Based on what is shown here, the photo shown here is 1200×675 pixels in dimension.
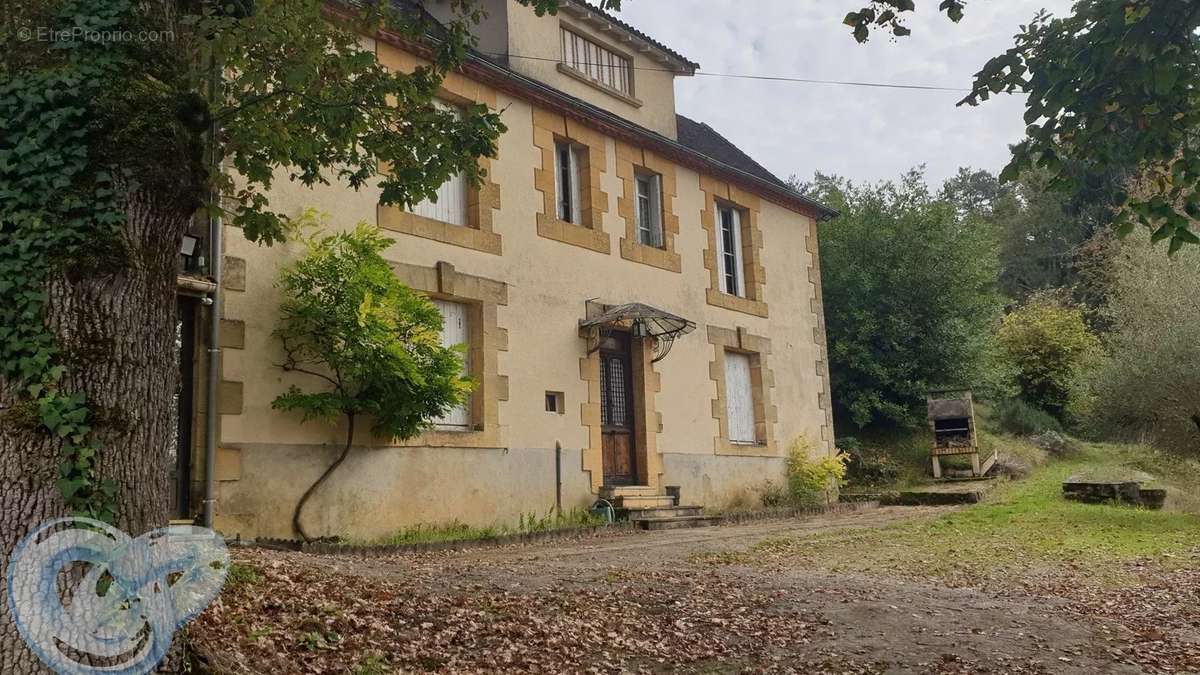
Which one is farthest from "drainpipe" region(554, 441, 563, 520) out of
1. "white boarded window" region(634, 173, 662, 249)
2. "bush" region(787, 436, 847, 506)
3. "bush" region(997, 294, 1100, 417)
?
"bush" region(997, 294, 1100, 417)

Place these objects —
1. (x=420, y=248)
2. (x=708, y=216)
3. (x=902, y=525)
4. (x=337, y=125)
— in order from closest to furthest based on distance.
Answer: (x=337, y=125) < (x=420, y=248) < (x=902, y=525) < (x=708, y=216)

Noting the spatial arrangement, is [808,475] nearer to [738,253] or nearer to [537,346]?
[738,253]

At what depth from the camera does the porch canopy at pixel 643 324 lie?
462 inches

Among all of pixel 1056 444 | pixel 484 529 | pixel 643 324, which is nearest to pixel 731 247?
pixel 643 324

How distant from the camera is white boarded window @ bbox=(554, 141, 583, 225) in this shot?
478 inches

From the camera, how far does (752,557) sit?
27.3ft

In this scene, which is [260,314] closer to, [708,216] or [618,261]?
[618,261]

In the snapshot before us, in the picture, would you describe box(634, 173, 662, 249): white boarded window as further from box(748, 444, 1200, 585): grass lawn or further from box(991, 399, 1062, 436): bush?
box(991, 399, 1062, 436): bush

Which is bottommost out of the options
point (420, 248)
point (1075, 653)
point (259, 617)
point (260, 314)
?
point (1075, 653)

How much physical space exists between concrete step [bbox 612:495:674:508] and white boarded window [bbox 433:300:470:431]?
231cm

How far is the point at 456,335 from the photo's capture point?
10.4m

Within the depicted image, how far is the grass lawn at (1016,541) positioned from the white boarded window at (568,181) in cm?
498

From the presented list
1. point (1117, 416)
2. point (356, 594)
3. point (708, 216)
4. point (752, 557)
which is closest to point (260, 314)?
point (356, 594)

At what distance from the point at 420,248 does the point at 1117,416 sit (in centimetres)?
1004
